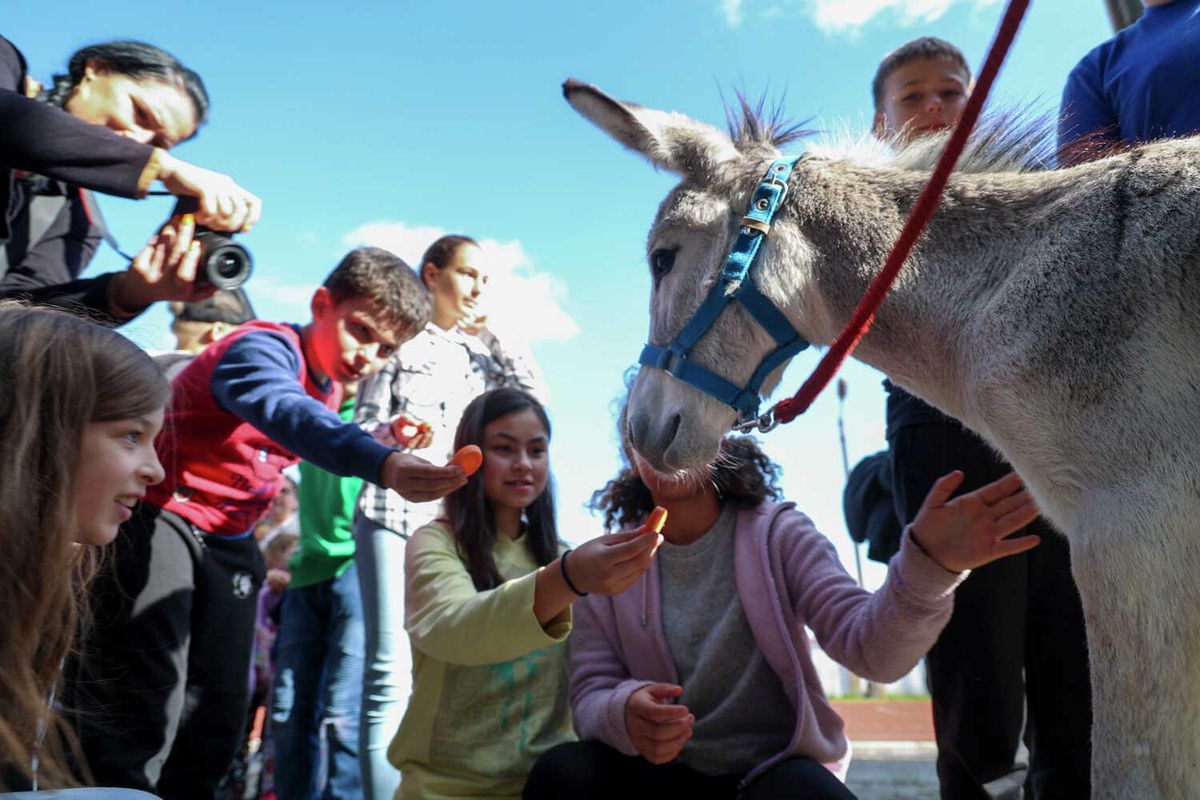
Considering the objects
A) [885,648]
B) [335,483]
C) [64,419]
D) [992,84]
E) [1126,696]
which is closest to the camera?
[1126,696]

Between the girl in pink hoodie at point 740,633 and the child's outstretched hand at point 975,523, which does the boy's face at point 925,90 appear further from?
the child's outstretched hand at point 975,523

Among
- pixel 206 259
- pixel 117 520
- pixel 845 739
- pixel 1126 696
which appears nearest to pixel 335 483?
pixel 206 259

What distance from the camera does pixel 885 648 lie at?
98.7 inches

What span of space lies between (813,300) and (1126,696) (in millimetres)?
1188

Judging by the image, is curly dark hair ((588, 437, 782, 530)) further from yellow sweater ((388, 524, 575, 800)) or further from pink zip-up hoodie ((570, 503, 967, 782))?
yellow sweater ((388, 524, 575, 800))

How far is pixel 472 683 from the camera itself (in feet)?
9.70

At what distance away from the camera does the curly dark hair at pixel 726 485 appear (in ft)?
10.2

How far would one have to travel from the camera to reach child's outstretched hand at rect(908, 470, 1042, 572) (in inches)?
89.6

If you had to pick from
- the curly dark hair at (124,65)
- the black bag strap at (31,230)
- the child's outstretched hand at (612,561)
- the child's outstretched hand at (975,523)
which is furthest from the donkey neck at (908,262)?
the black bag strap at (31,230)

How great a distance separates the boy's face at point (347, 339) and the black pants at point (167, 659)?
745 mm

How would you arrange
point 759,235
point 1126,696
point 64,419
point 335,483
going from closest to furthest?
point 1126,696, point 64,419, point 759,235, point 335,483

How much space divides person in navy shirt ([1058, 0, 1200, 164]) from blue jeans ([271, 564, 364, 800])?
3.52m

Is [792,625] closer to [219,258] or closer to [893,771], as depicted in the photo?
[219,258]

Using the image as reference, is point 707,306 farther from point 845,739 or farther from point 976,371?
point 845,739
